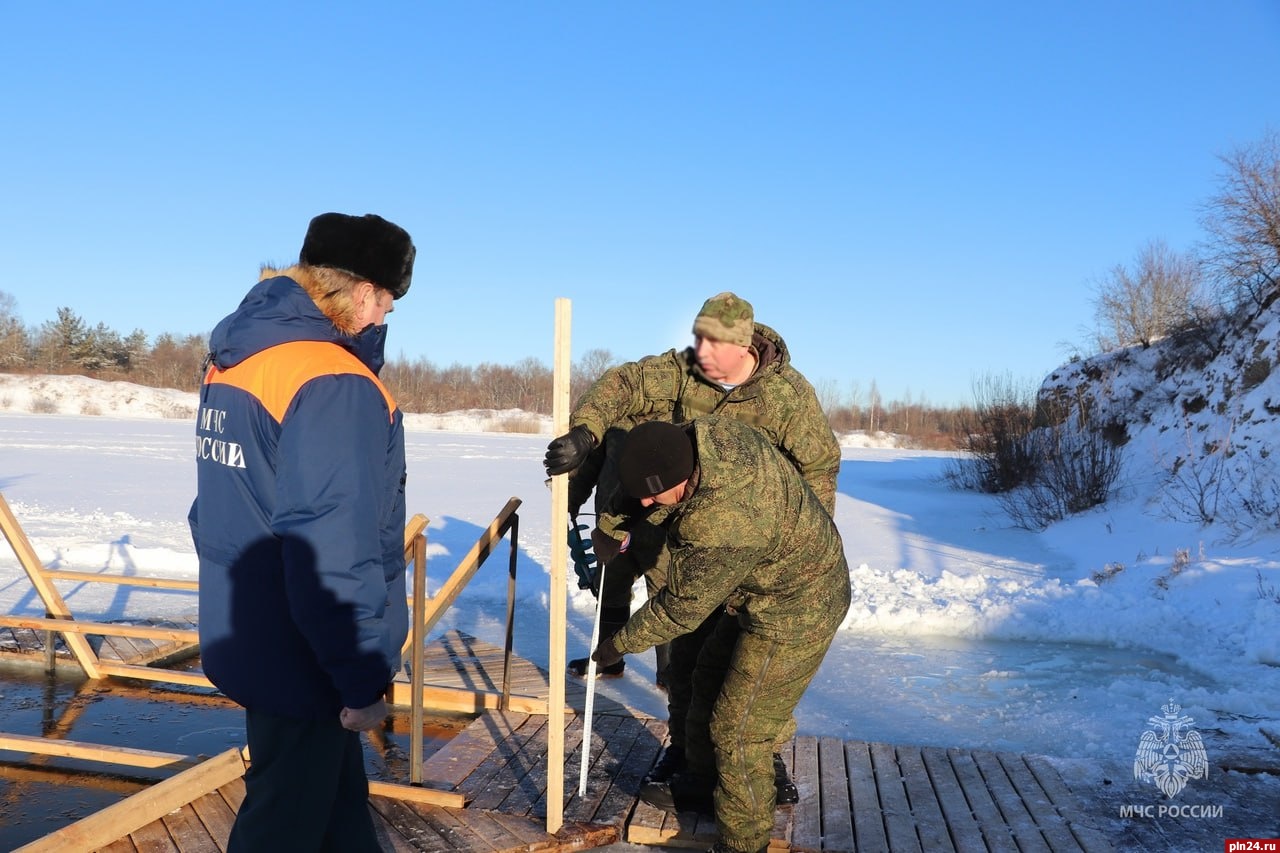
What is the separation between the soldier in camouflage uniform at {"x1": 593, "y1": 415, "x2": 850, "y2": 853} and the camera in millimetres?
2678

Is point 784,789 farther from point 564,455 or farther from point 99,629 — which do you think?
point 99,629

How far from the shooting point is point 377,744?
4.41m

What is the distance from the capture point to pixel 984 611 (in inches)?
275

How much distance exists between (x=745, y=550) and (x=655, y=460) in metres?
0.39

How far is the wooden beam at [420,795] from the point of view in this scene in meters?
3.44

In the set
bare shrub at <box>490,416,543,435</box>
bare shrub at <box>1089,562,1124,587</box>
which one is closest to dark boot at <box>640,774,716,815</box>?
bare shrub at <box>1089,562,1124,587</box>

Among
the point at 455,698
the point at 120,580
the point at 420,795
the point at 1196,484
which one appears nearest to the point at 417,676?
the point at 420,795

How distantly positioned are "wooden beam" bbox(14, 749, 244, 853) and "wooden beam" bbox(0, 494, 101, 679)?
86.1 inches

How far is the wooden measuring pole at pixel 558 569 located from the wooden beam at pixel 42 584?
3.32m

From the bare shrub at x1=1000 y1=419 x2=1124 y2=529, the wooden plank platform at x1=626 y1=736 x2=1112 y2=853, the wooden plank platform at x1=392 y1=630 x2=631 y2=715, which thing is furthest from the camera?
the bare shrub at x1=1000 y1=419 x2=1124 y2=529

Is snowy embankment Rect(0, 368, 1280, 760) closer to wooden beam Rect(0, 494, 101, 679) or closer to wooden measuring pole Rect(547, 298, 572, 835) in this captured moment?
wooden beam Rect(0, 494, 101, 679)

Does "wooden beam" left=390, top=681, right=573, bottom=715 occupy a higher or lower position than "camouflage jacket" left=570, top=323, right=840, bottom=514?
lower

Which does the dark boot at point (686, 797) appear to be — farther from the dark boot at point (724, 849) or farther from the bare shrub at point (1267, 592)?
the bare shrub at point (1267, 592)

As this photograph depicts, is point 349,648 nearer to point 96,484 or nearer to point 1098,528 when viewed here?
point 1098,528
